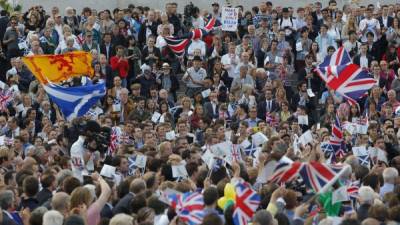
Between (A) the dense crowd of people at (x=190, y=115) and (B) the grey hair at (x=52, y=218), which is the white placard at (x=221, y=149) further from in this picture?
(B) the grey hair at (x=52, y=218)

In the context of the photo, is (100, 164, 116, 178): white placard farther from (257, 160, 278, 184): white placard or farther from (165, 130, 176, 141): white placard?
(165, 130, 176, 141): white placard

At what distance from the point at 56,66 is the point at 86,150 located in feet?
18.4

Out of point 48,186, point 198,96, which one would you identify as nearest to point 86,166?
point 48,186

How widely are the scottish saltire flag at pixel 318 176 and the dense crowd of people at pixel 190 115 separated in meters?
0.40

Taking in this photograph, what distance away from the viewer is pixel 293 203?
17.8 metres

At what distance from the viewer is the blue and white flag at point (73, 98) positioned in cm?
2653

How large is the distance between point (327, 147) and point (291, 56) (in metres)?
9.24

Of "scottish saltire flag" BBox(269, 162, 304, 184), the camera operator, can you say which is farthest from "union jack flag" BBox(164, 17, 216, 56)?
"scottish saltire flag" BBox(269, 162, 304, 184)

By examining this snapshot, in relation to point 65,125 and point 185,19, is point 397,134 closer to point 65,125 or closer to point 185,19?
point 65,125

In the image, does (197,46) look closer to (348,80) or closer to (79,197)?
(348,80)

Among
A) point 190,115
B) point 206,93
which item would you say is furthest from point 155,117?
point 206,93

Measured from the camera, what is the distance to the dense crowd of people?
1780 centimetres

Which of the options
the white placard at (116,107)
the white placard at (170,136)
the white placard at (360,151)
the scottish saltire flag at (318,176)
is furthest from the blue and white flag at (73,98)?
the scottish saltire flag at (318,176)

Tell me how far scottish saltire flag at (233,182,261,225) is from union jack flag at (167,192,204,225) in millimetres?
396
